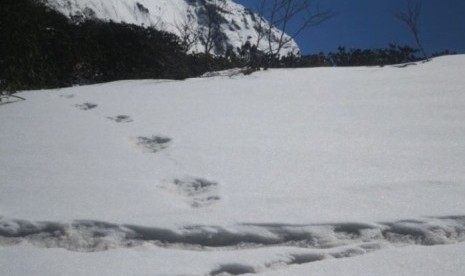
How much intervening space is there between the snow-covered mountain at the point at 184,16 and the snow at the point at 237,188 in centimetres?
604

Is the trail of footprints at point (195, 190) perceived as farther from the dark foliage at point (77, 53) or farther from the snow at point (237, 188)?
the dark foliage at point (77, 53)

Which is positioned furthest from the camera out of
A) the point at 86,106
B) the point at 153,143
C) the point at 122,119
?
the point at 86,106

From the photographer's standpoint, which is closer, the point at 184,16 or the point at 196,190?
the point at 196,190

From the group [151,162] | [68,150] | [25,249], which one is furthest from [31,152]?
[25,249]

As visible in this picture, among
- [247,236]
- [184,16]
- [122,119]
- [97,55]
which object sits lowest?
[247,236]

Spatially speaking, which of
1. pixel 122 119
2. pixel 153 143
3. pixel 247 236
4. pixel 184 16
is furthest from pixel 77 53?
pixel 184 16

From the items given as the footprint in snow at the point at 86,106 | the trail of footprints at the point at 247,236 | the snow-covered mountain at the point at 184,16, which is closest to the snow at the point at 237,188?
the trail of footprints at the point at 247,236

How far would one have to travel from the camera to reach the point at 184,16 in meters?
16.8

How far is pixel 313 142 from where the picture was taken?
209 cm

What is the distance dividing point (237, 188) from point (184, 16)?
53.6 feet

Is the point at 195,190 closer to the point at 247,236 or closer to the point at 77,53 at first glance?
the point at 247,236

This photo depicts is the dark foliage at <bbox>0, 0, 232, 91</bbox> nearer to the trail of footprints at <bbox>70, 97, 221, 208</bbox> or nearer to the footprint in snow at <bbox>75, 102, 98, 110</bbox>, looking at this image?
the footprint in snow at <bbox>75, 102, 98, 110</bbox>

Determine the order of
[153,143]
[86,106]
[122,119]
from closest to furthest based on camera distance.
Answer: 1. [153,143]
2. [122,119]
3. [86,106]

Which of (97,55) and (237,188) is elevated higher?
(97,55)
